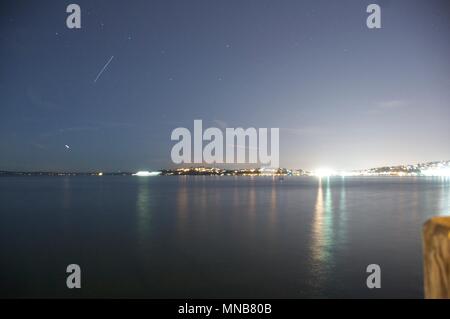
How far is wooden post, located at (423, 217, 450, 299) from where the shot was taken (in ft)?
6.22

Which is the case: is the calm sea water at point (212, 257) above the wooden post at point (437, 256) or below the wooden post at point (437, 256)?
below

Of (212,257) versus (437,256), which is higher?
(437,256)

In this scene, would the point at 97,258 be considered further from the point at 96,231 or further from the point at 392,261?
the point at 392,261

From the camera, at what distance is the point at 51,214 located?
41.2 metres

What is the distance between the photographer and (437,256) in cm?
195

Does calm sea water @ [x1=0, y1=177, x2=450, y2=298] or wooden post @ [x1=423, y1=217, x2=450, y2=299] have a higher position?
wooden post @ [x1=423, y1=217, x2=450, y2=299]

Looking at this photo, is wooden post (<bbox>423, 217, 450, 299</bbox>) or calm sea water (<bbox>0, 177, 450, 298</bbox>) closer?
wooden post (<bbox>423, 217, 450, 299</bbox>)

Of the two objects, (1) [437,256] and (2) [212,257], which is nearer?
(1) [437,256]

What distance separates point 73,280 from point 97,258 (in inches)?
130

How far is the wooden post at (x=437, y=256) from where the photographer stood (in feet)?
6.22
